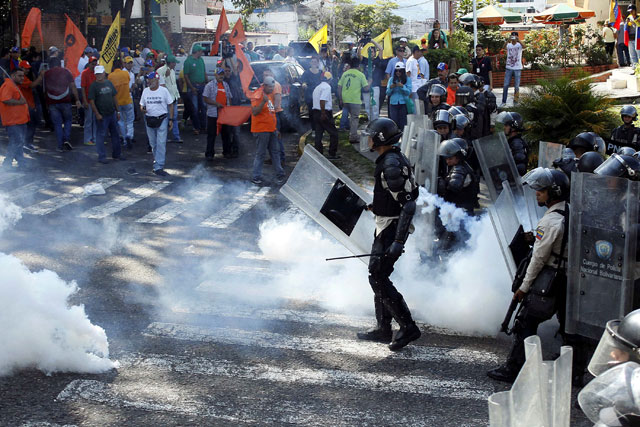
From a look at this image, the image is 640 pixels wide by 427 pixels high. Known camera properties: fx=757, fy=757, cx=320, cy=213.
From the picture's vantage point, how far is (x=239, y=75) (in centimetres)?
1541

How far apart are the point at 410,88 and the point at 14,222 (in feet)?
25.3

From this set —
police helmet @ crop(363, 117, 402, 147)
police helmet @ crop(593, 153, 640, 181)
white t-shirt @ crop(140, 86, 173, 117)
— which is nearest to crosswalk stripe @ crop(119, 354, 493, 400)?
police helmet @ crop(593, 153, 640, 181)

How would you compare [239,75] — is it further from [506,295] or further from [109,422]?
[109,422]

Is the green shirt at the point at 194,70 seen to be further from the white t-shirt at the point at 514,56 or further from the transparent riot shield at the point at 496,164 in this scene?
the transparent riot shield at the point at 496,164

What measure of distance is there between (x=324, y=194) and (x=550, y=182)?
7.29ft

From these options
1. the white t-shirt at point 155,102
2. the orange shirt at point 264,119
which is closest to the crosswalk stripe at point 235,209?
the orange shirt at point 264,119

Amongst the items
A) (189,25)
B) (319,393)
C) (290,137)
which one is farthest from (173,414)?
(189,25)

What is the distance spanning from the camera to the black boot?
21.2 feet

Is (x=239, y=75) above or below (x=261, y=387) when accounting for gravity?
above

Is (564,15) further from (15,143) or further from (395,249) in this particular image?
(395,249)

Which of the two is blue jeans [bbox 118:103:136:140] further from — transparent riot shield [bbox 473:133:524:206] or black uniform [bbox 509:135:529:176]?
transparent riot shield [bbox 473:133:524:206]

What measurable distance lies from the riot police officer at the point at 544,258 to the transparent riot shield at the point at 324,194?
1923 mm

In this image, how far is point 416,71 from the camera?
51.9ft

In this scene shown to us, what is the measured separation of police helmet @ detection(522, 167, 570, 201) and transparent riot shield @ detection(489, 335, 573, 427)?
292cm
